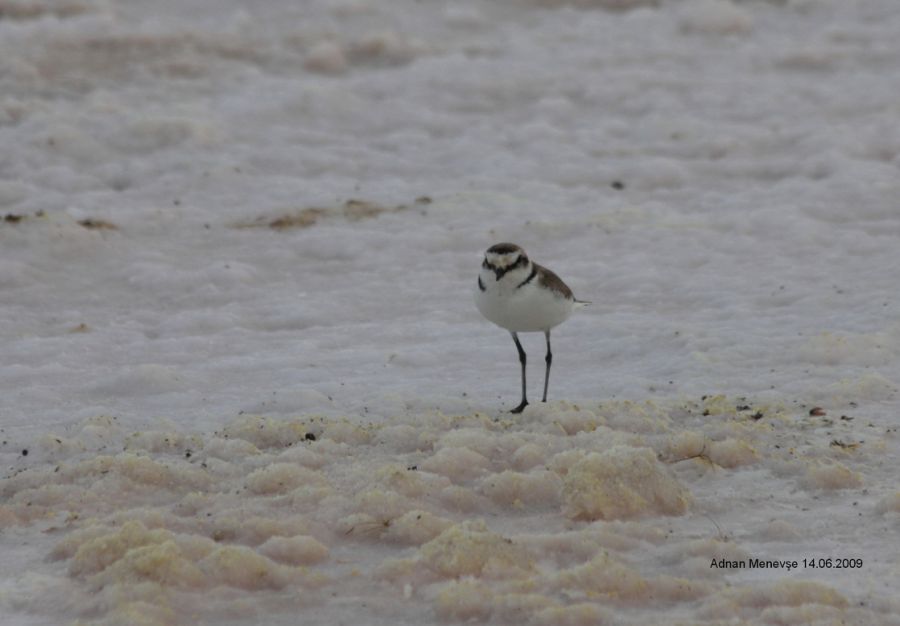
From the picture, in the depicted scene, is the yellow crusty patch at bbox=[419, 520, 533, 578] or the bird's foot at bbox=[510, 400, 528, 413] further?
the bird's foot at bbox=[510, 400, 528, 413]

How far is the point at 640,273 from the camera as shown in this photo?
8914mm

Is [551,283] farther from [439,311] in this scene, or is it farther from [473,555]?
[473,555]

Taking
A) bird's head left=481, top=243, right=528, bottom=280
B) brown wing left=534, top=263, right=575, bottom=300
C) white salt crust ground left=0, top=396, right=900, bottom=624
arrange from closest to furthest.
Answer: white salt crust ground left=0, top=396, right=900, bottom=624, bird's head left=481, top=243, right=528, bottom=280, brown wing left=534, top=263, right=575, bottom=300

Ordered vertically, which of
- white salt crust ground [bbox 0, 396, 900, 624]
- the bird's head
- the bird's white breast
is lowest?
white salt crust ground [bbox 0, 396, 900, 624]

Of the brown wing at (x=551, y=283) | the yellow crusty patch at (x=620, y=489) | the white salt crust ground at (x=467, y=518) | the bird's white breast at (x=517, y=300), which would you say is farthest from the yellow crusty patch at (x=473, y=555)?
the brown wing at (x=551, y=283)

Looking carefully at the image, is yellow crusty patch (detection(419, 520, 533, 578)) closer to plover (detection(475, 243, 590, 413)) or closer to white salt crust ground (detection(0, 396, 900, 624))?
white salt crust ground (detection(0, 396, 900, 624))

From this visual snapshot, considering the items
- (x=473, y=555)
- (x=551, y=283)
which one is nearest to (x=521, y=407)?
(x=551, y=283)

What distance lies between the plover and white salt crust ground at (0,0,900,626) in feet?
1.59

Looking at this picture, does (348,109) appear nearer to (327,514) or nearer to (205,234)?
(205,234)

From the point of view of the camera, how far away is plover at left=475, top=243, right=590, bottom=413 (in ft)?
20.8

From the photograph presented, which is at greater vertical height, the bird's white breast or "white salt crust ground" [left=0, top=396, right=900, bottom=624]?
the bird's white breast

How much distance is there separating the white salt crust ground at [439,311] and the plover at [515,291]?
1.59 ft

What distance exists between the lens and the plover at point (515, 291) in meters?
6.35

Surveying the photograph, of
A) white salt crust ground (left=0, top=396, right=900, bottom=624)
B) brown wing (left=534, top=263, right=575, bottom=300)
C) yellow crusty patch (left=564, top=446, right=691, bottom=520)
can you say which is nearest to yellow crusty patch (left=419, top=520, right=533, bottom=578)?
white salt crust ground (left=0, top=396, right=900, bottom=624)
